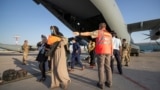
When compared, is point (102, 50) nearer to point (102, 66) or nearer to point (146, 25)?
point (102, 66)

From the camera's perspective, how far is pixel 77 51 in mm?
9594

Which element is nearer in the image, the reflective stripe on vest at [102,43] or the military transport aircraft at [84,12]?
the reflective stripe on vest at [102,43]

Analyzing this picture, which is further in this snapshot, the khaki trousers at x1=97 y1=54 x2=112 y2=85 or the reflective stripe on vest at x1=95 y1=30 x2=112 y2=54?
the reflective stripe on vest at x1=95 y1=30 x2=112 y2=54

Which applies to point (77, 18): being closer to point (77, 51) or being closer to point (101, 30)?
point (77, 51)

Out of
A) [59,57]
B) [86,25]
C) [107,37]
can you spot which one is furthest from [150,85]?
[86,25]

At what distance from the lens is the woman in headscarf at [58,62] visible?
5.34 m

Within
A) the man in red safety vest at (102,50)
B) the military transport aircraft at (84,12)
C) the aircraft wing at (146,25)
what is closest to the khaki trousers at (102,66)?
the man in red safety vest at (102,50)

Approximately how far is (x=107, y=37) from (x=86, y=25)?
19.8 ft

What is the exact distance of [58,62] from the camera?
5387mm

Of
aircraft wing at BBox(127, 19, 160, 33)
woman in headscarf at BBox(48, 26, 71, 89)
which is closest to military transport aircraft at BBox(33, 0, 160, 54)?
woman in headscarf at BBox(48, 26, 71, 89)

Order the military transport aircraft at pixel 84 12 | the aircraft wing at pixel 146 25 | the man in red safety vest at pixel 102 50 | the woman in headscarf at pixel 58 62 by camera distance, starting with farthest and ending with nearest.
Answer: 1. the aircraft wing at pixel 146 25
2. the military transport aircraft at pixel 84 12
3. the man in red safety vest at pixel 102 50
4. the woman in headscarf at pixel 58 62

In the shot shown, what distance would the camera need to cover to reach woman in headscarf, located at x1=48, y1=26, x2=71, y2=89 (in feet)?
17.5

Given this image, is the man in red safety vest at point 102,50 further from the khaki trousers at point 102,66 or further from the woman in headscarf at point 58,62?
the woman in headscarf at point 58,62

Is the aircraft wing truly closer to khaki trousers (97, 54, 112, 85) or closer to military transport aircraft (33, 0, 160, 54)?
military transport aircraft (33, 0, 160, 54)
